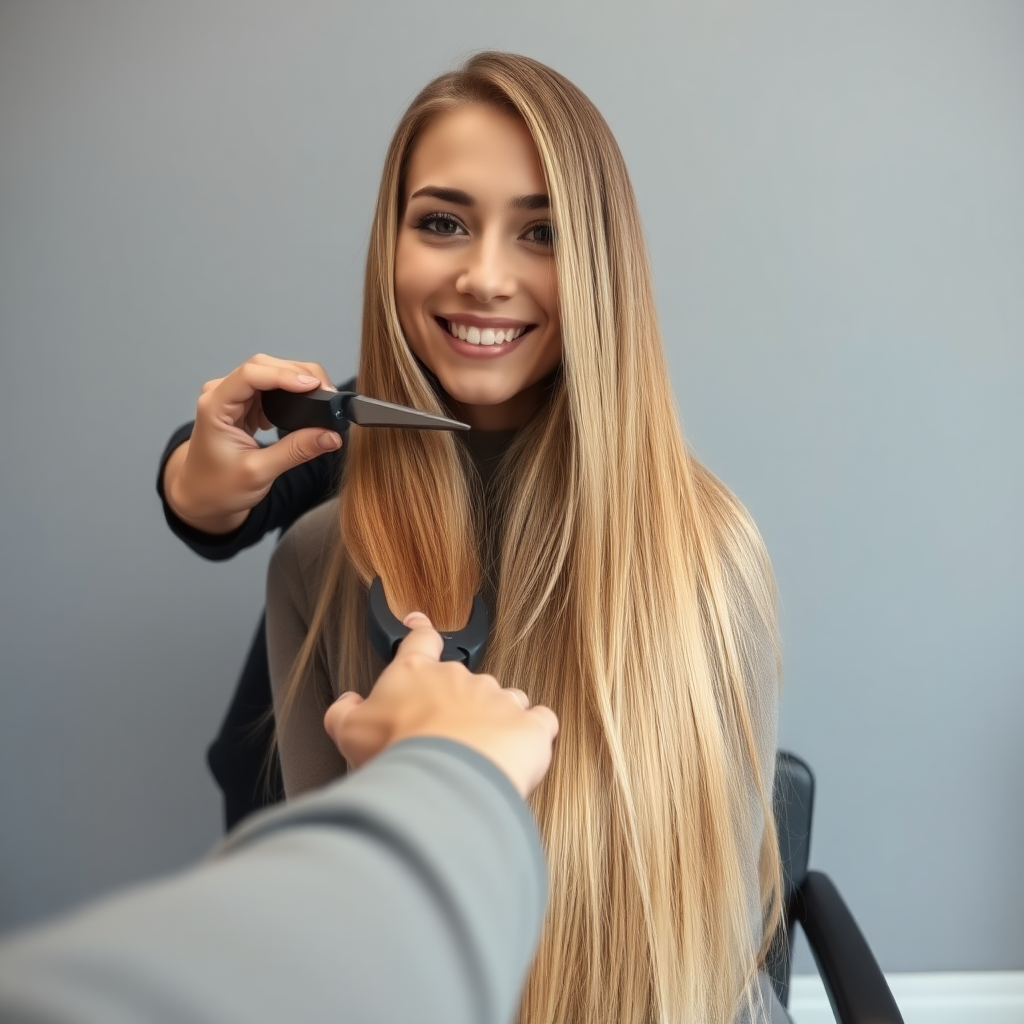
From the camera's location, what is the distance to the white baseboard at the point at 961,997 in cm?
152

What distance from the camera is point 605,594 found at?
0.88 m

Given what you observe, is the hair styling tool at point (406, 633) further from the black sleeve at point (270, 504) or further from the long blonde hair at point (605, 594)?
the black sleeve at point (270, 504)

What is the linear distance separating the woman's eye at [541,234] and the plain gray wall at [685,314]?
17.0 inches

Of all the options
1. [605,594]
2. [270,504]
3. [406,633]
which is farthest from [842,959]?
[270,504]

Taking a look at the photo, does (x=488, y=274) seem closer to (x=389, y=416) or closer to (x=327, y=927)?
(x=389, y=416)

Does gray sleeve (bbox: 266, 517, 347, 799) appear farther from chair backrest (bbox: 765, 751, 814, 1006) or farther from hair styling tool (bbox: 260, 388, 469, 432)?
chair backrest (bbox: 765, 751, 814, 1006)

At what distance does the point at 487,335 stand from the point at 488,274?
2.8 inches

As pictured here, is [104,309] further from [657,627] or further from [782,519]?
[782,519]

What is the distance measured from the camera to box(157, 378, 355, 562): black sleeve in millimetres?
1025

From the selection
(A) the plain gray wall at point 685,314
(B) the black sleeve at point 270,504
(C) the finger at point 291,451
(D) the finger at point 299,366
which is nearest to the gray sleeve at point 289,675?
(B) the black sleeve at point 270,504

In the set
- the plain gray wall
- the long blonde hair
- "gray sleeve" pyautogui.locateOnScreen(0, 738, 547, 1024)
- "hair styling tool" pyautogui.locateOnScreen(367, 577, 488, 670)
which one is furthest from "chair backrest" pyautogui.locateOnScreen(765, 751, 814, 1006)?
"gray sleeve" pyautogui.locateOnScreen(0, 738, 547, 1024)

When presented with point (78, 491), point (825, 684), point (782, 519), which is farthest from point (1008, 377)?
point (78, 491)

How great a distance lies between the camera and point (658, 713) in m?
0.86

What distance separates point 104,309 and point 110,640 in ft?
1.76
